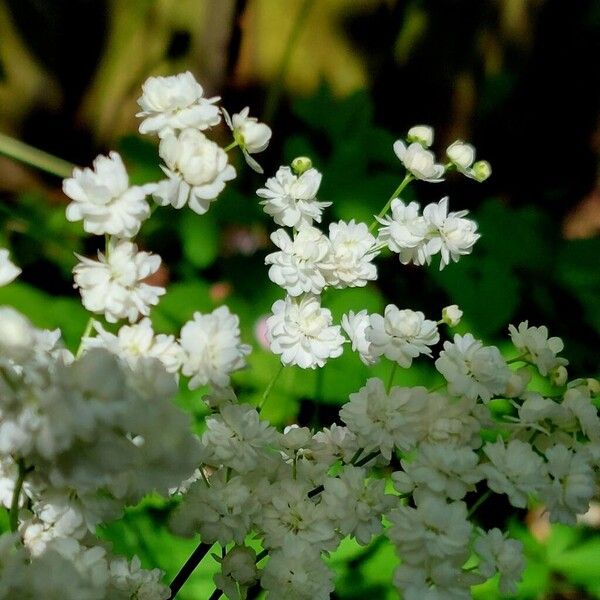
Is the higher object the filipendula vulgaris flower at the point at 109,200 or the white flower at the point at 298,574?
the filipendula vulgaris flower at the point at 109,200

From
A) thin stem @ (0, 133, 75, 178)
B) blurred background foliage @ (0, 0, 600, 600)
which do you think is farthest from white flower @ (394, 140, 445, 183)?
thin stem @ (0, 133, 75, 178)

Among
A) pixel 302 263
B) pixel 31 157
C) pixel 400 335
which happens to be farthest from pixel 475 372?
pixel 31 157

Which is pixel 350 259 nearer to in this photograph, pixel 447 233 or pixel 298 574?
pixel 447 233

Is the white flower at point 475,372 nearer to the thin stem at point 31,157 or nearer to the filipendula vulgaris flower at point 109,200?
the filipendula vulgaris flower at point 109,200

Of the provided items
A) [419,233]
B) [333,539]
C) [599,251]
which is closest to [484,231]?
[599,251]

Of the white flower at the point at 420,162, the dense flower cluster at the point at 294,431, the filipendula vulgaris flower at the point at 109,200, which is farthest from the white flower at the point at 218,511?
the white flower at the point at 420,162

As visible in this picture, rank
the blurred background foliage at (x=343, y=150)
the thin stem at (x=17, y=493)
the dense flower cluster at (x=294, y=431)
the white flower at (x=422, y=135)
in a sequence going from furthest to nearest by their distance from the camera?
the blurred background foliage at (x=343, y=150), the white flower at (x=422, y=135), the dense flower cluster at (x=294, y=431), the thin stem at (x=17, y=493)
